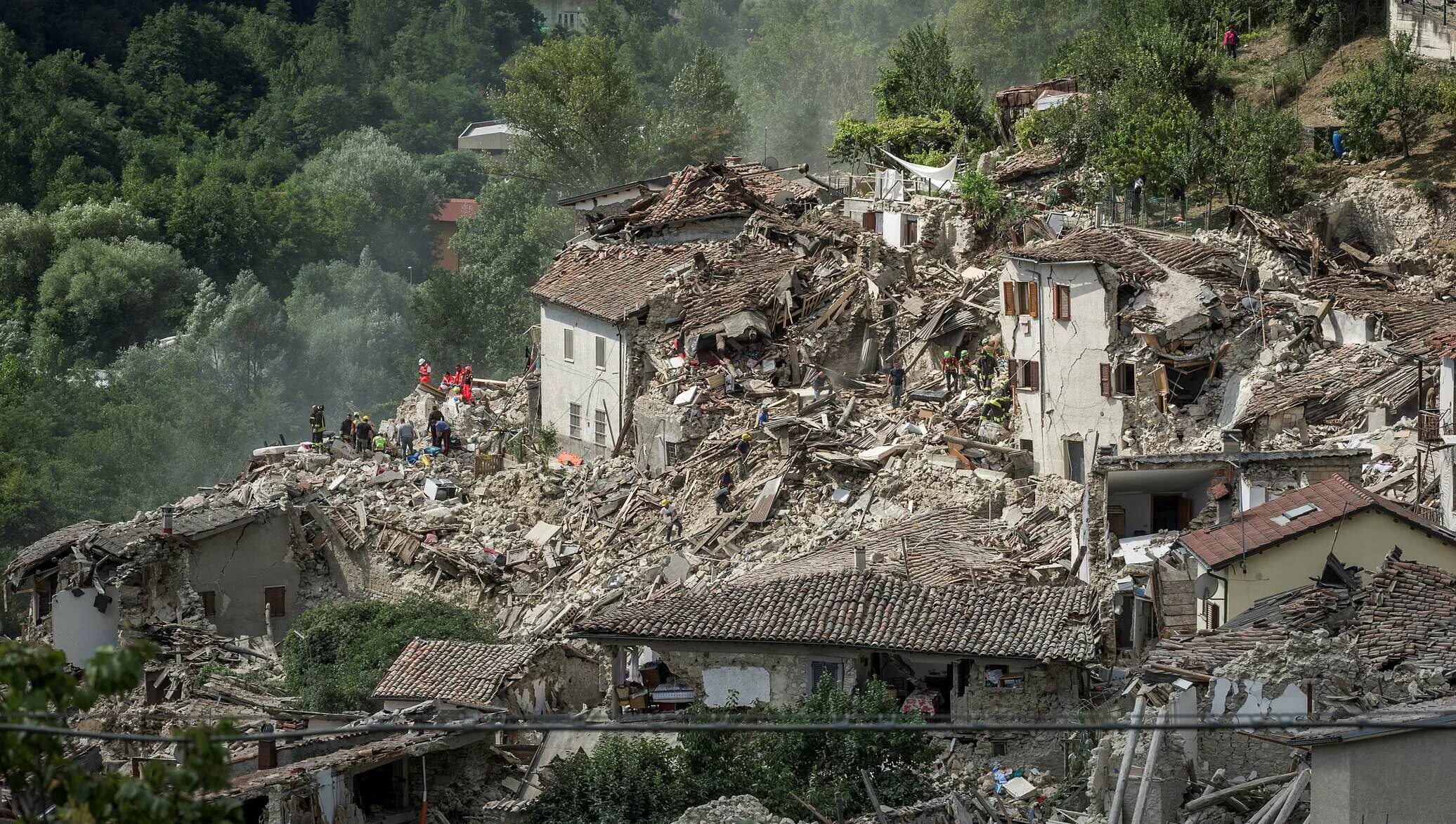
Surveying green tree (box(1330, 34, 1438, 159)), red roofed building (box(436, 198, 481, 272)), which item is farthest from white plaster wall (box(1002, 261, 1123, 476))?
red roofed building (box(436, 198, 481, 272))

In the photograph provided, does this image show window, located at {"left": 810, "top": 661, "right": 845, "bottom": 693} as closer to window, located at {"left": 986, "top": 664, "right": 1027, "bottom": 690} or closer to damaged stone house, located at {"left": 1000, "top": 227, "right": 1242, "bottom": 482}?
window, located at {"left": 986, "top": 664, "right": 1027, "bottom": 690}

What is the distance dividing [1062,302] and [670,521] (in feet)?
26.0

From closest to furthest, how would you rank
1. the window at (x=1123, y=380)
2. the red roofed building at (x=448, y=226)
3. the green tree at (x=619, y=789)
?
1. the green tree at (x=619, y=789)
2. the window at (x=1123, y=380)
3. the red roofed building at (x=448, y=226)

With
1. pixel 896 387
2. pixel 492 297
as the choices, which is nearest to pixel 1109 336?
pixel 896 387

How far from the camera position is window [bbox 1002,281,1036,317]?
1449 inches

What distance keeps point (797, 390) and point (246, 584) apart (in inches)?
440

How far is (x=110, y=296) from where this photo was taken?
270ft

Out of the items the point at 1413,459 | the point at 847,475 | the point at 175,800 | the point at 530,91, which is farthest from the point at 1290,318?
the point at 530,91

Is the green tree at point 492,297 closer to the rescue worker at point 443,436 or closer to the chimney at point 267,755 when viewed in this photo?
the rescue worker at point 443,436

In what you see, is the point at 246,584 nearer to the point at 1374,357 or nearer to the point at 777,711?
the point at 777,711

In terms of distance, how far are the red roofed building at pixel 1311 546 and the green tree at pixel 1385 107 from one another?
1822 cm

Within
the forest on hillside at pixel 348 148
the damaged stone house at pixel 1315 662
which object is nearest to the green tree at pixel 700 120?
the forest on hillside at pixel 348 148

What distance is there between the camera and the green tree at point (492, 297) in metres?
75.8

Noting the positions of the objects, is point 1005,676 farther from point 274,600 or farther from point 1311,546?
point 274,600
